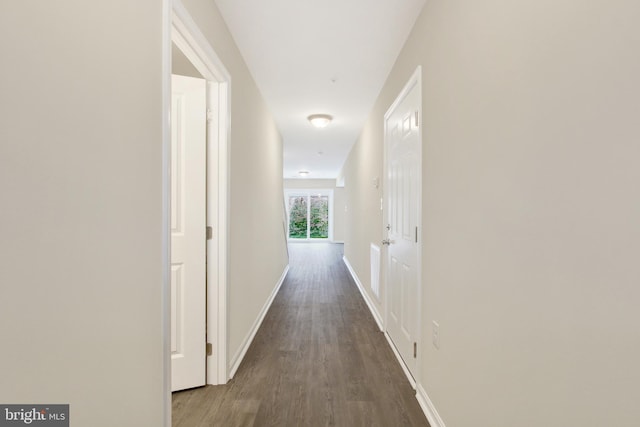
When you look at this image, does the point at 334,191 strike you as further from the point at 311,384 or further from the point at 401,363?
the point at 311,384

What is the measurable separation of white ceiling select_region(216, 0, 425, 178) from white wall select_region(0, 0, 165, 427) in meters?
1.09

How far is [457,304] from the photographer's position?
147 centimetres

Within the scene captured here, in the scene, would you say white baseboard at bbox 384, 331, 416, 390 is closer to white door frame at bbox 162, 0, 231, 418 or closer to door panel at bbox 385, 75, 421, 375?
door panel at bbox 385, 75, 421, 375

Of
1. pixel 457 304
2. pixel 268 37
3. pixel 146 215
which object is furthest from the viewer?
pixel 268 37

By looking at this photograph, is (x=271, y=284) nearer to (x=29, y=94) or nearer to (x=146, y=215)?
(x=146, y=215)

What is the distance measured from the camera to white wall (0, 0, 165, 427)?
2.23 feet

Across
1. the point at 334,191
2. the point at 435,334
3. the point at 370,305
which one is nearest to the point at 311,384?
the point at 435,334

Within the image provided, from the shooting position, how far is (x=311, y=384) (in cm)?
212

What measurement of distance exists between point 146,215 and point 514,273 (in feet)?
4.50

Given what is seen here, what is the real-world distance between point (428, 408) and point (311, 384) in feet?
2.57

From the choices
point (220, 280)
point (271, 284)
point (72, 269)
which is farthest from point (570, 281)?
point (271, 284)

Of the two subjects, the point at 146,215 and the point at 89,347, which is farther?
the point at 146,215
